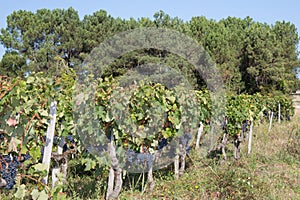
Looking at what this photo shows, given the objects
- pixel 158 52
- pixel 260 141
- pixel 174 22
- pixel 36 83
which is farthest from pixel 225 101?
pixel 174 22

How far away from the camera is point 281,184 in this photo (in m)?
4.28

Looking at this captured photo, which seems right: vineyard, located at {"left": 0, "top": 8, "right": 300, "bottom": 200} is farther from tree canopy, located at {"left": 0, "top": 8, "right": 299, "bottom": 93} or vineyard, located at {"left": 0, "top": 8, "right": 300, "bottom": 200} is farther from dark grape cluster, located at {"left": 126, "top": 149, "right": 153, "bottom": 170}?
tree canopy, located at {"left": 0, "top": 8, "right": 299, "bottom": 93}

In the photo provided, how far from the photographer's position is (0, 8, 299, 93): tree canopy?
622 inches

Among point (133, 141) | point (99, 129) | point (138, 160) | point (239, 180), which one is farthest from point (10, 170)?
point (239, 180)

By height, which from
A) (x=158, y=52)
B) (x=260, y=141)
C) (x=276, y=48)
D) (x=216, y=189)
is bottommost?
(x=216, y=189)

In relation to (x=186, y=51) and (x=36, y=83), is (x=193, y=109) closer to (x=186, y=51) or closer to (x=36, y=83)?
(x=36, y=83)

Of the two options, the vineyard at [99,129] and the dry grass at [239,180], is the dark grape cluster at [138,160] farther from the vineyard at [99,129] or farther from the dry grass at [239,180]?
the dry grass at [239,180]

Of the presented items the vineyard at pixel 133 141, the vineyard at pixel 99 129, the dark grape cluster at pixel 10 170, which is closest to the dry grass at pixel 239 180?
the vineyard at pixel 133 141

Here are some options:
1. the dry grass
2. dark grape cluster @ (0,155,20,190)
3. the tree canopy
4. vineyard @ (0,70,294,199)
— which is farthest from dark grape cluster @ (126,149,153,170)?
the tree canopy

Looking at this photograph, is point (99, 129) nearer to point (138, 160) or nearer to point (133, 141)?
point (133, 141)

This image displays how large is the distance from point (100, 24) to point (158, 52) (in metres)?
4.55

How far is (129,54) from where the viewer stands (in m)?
14.5

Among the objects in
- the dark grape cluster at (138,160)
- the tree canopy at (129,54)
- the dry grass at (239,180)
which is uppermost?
the tree canopy at (129,54)

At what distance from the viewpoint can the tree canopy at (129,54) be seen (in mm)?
15797
